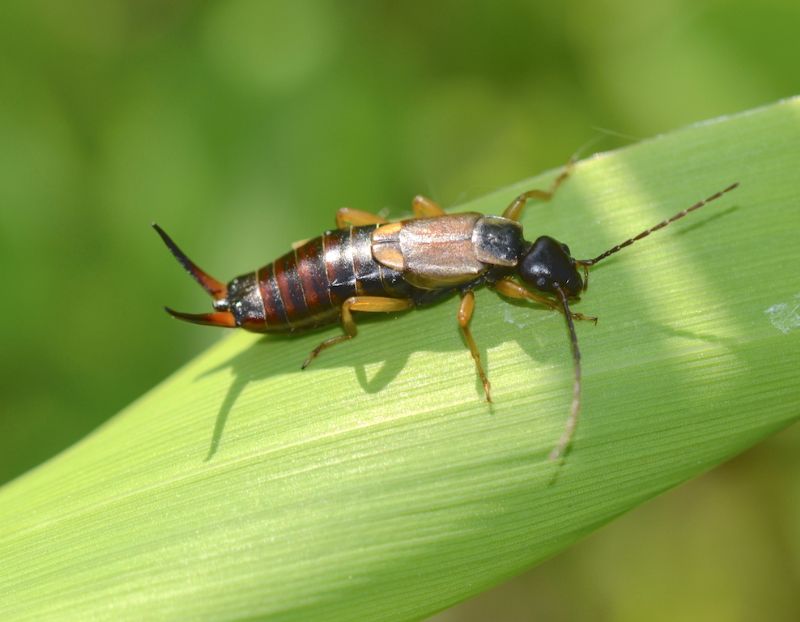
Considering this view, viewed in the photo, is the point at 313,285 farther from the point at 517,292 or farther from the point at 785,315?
the point at 785,315

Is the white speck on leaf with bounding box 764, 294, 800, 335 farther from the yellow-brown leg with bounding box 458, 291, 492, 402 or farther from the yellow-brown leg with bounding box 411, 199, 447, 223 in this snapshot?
the yellow-brown leg with bounding box 411, 199, 447, 223

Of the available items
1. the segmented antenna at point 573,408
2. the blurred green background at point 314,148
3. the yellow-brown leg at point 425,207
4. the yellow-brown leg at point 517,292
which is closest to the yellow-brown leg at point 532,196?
the yellow-brown leg at point 517,292

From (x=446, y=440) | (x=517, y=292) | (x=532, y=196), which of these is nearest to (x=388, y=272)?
(x=517, y=292)

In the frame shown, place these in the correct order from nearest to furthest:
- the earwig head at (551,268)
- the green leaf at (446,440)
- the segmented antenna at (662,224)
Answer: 1. the green leaf at (446,440)
2. the segmented antenna at (662,224)
3. the earwig head at (551,268)

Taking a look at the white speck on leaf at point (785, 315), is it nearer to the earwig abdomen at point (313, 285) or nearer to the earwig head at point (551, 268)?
the earwig head at point (551, 268)

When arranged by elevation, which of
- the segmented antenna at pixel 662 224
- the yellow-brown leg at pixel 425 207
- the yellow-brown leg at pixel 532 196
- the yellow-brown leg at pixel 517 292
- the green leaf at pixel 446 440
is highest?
the yellow-brown leg at pixel 425 207

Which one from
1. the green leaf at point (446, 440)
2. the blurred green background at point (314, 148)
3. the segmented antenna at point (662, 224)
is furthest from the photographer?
the blurred green background at point (314, 148)

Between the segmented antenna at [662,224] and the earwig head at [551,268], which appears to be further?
the earwig head at [551,268]

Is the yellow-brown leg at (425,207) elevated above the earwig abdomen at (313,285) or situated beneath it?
elevated above
